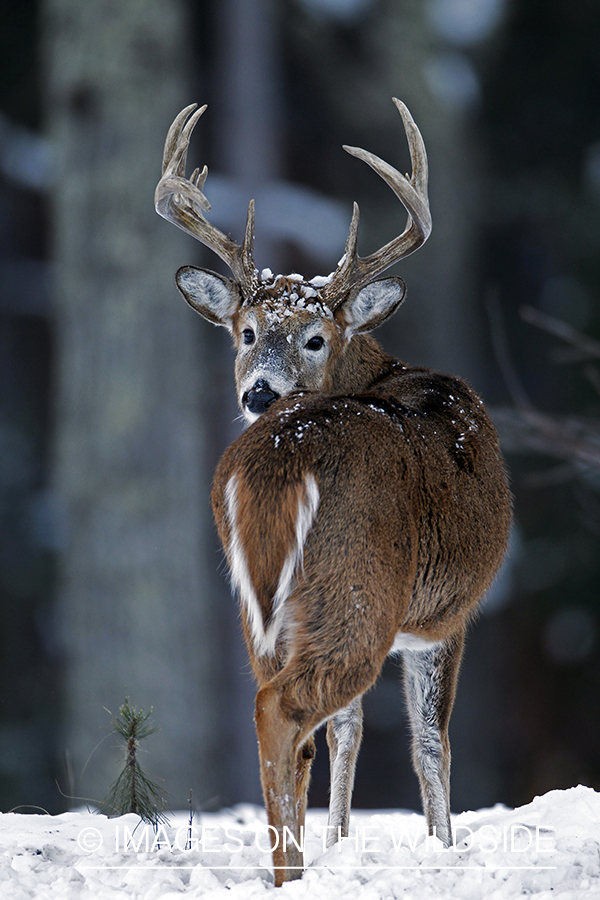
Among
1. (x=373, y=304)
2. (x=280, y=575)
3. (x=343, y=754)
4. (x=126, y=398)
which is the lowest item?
(x=343, y=754)

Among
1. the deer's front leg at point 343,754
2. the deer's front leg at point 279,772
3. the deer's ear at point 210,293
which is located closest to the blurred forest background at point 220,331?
the deer's ear at point 210,293

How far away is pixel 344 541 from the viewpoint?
10.4 ft

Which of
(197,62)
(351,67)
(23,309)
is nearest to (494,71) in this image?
(351,67)

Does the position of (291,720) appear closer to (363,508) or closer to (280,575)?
(280,575)

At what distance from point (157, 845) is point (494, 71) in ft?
40.5

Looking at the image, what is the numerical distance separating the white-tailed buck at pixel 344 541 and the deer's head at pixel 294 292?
0.04ft

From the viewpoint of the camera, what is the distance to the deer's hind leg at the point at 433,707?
4.14 m

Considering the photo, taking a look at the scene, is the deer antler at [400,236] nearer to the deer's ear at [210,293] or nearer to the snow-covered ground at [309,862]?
the deer's ear at [210,293]

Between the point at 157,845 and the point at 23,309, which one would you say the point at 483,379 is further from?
the point at 157,845

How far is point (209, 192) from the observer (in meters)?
11.2

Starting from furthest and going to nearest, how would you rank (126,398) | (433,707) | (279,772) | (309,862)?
(126,398) < (433,707) < (309,862) < (279,772)

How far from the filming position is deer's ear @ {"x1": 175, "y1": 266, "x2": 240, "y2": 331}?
16.8 ft

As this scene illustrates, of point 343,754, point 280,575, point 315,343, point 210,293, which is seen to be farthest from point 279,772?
point 210,293

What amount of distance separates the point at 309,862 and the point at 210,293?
254cm
